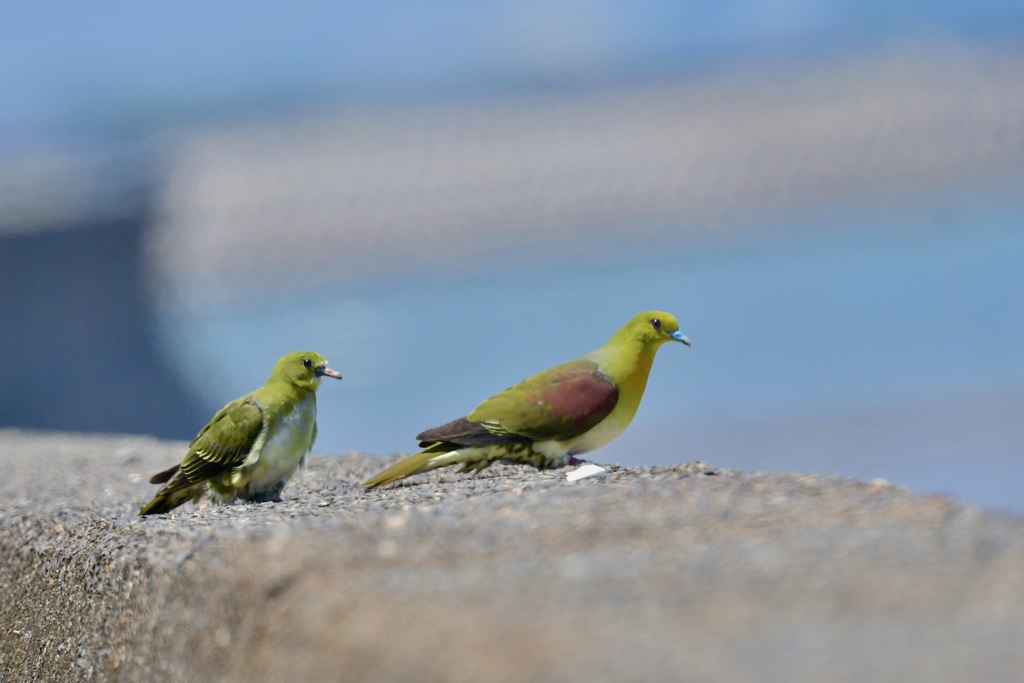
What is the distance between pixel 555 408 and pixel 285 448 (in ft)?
3.17

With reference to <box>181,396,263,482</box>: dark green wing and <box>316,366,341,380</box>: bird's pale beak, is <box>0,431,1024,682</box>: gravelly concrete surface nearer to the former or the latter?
<box>181,396,263,482</box>: dark green wing

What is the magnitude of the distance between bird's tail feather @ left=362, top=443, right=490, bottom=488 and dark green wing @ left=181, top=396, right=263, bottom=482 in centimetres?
46

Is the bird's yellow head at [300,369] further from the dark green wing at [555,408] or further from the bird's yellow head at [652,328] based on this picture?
the bird's yellow head at [652,328]

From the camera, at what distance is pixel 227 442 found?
466 centimetres

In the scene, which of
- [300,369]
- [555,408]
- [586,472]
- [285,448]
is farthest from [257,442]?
[586,472]

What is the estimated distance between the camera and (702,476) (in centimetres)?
403

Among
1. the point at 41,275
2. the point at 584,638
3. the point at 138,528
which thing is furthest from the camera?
the point at 41,275

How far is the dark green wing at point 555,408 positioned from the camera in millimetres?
4801

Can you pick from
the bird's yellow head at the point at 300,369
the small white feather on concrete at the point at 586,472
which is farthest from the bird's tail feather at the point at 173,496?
the small white feather on concrete at the point at 586,472

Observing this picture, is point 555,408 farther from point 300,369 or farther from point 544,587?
point 544,587

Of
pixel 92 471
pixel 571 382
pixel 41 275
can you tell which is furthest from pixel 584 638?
pixel 41 275

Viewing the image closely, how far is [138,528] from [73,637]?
0.40m

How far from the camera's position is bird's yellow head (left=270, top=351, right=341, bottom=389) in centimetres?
478

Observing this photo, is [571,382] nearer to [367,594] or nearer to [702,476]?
[702,476]
